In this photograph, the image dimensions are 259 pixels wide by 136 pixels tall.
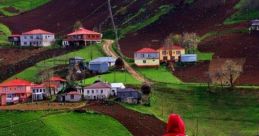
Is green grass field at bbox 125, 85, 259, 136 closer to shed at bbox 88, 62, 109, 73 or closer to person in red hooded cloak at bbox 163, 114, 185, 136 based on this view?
shed at bbox 88, 62, 109, 73

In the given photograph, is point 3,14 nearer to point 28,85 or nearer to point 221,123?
point 28,85

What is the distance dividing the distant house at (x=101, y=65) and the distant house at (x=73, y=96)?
1330 centimetres

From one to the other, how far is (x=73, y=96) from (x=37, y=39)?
4028cm

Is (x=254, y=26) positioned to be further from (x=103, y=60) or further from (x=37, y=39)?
(x=37, y=39)

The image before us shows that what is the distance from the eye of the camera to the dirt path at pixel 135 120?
62.8 m

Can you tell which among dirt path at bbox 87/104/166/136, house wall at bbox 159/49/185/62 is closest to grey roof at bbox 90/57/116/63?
house wall at bbox 159/49/185/62

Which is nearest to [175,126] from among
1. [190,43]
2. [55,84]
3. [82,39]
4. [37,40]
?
[55,84]

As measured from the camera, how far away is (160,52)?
316ft

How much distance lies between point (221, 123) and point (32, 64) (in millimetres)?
40265

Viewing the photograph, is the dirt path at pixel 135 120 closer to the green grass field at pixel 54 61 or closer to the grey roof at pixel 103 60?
the grey roof at pixel 103 60

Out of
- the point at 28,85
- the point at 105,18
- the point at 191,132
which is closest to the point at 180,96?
the point at 191,132

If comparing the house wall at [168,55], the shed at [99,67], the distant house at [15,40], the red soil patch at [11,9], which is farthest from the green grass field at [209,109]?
the red soil patch at [11,9]

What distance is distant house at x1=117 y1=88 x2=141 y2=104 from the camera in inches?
2960

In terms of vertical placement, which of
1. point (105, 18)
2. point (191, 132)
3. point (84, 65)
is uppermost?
point (105, 18)
